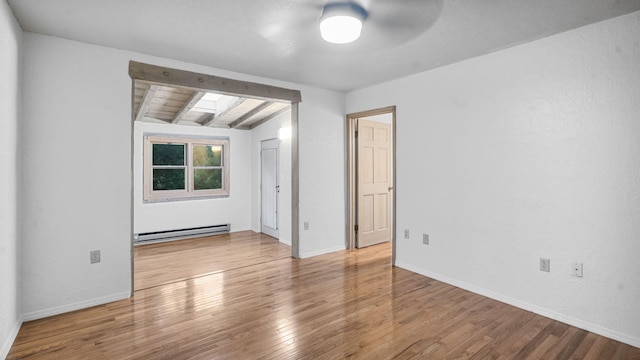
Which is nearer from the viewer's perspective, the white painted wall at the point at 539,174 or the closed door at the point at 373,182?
the white painted wall at the point at 539,174

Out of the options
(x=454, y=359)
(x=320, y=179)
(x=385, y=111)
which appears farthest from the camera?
(x=320, y=179)

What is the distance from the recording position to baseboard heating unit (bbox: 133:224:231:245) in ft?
18.1

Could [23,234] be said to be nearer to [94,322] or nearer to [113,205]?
[113,205]

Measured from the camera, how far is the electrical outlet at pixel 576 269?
2566mm

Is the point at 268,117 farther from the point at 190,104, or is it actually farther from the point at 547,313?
the point at 547,313

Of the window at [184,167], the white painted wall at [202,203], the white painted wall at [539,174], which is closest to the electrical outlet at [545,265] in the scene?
the white painted wall at [539,174]

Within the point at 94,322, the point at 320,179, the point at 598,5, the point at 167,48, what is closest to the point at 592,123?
the point at 598,5

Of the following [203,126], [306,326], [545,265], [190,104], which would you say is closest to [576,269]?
[545,265]

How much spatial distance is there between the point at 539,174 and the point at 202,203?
5.46 m

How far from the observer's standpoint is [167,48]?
118 inches

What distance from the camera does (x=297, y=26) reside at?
2506 millimetres

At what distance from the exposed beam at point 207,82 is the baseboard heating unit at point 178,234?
3.13 m

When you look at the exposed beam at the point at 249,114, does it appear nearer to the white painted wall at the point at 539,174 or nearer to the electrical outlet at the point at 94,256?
the white painted wall at the point at 539,174

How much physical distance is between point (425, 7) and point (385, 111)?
2071 millimetres
